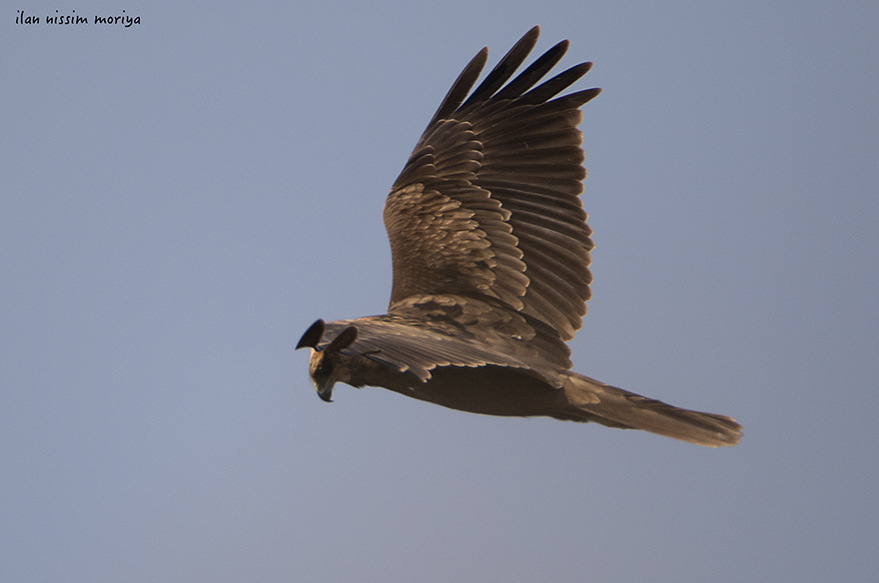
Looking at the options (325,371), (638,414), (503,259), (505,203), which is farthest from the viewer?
(505,203)

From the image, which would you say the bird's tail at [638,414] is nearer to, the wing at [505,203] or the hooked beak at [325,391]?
the wing at [505,203]

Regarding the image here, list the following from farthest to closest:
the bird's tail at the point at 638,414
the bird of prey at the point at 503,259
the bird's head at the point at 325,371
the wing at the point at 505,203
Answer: the wing at the point at 505,203 → the bird's tail at the point at 638,414 → the bird of prey at the point at 503,259 → the bird's head at the point at 325,371

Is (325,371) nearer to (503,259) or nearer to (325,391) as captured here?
(325,391)

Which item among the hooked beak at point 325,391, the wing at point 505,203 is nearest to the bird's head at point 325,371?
the hooked beak at point 325,391

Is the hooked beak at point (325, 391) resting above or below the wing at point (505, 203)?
below

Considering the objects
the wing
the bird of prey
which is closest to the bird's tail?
the bird of prey

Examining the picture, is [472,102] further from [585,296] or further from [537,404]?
[537,404]

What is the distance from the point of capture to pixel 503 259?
4.64 m

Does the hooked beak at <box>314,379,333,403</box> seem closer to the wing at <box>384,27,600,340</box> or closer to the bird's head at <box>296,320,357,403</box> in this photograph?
the bird's head at <box>296,320,357,403</box>

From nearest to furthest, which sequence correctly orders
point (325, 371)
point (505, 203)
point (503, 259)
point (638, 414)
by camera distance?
1. point (325, 371)
2. point (638, 414)
3. point (503, 259)
4. point (505, 203)

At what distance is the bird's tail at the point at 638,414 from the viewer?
4.11m

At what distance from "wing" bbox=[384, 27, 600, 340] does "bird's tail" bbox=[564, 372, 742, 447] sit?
46 centimetres

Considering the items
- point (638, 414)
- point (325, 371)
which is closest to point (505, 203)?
point (638, 414)

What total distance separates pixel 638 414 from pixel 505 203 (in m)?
1.35
